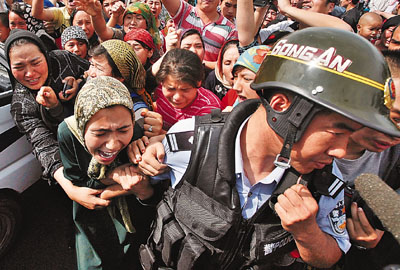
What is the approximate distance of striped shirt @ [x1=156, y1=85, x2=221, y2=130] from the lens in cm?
247

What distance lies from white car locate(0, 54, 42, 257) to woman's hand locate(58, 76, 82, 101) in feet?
2.16

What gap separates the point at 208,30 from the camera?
3.64 metres

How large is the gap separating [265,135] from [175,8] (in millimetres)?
2688

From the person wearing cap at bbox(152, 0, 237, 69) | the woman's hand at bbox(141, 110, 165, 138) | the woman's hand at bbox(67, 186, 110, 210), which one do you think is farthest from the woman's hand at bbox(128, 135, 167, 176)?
the person wearing cap at bbox(152, 0, 237, 69)

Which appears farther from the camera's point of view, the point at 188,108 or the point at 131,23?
the point at 131,23

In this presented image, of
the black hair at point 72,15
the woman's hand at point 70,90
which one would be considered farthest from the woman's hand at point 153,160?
the black hair at point 72,15

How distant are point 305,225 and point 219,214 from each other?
1.40 feet

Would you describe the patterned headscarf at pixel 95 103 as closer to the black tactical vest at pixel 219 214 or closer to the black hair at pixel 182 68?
the black tactical vest at pixel 219 214

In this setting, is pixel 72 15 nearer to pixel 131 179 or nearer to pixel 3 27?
pixel 3 27

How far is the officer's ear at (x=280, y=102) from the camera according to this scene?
52.1 inches

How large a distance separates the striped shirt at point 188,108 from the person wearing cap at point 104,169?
0.67 metres

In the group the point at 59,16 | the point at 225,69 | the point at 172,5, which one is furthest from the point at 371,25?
the point at 59,16

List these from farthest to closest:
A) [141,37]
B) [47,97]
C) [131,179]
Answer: [141,37] < [47,97] < [131,179]

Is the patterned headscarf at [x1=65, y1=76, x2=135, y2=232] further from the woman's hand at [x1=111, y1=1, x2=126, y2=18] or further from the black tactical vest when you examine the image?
the woman's hand at [x1=111, y1=1, x2=126, y2=18]
